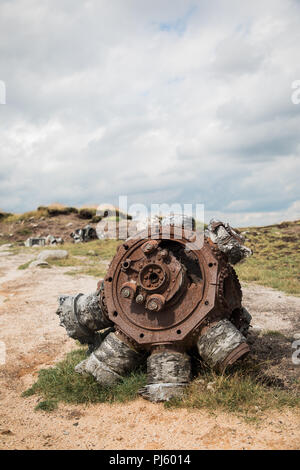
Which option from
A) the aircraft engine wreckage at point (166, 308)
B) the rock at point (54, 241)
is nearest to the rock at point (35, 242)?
the rock at point (54, 241)

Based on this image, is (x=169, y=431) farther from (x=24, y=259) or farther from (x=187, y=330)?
(x=24, y=259)

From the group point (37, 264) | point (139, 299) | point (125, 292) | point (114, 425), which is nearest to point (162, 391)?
point (114, 425)

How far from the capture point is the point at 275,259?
Result: 15.6 metres

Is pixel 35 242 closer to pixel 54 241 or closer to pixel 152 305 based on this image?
pixel 54 241

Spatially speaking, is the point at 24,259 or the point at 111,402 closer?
the point at 111,402

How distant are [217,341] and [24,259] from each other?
16.9m

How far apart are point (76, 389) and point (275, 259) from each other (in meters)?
12.3

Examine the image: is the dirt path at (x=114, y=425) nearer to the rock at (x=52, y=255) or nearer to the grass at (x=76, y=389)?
the grass at (x=76, y=389)

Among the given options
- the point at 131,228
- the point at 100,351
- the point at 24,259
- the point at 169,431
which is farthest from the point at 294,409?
the point at 131,228

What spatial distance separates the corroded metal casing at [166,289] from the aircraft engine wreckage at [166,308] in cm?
1

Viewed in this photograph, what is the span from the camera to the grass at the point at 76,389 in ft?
15.1

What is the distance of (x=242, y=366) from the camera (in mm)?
4672

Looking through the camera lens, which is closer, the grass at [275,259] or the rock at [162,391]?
the rock at [162,391]
